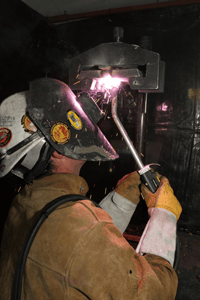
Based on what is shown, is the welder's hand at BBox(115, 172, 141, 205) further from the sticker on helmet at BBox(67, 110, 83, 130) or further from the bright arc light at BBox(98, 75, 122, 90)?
the bright arc light at BBox(98, 75, 122, 90)

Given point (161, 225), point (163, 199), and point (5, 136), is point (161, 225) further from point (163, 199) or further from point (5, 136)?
point (5, 136)

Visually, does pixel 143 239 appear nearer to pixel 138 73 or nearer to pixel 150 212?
pixel 150 212

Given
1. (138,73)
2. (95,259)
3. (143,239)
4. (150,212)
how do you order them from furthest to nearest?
(138,73)
(150,212)
(143,239)
(95,259)

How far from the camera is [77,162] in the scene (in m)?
1.19

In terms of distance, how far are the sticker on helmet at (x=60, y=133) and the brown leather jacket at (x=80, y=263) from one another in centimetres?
29

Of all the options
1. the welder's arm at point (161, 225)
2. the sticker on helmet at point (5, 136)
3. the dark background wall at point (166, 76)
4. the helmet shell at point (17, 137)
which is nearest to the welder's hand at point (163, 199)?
the welder's arm at point (161, 225)

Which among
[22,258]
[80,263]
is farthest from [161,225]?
[22,258]

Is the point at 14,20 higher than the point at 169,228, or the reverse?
the point at 14,20

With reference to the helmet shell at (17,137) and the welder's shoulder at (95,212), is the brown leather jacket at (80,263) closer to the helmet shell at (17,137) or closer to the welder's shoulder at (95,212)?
the welder's shoulder at (95,212)

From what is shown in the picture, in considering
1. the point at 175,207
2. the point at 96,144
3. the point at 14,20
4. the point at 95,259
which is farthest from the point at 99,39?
the point at 95,259

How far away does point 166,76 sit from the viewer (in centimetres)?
235

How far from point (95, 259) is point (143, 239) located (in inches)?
16.5

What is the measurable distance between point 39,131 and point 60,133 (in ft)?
0.38

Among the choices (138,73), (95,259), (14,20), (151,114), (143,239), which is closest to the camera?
(95,259)
